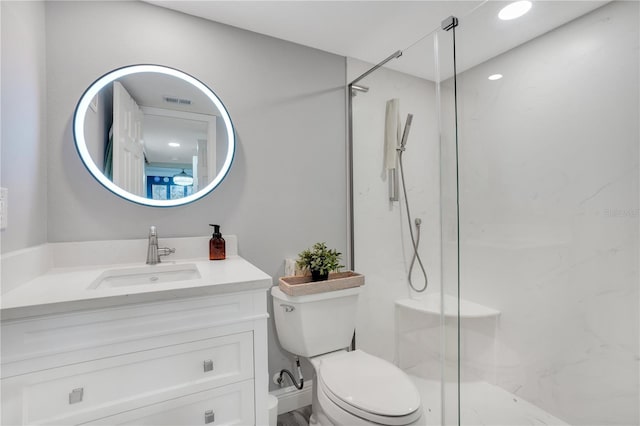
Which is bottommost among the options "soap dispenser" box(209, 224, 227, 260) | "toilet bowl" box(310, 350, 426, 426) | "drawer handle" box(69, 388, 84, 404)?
"toilet bowl" box(310, 350, 426, 426)

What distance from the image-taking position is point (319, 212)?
189 centimetres

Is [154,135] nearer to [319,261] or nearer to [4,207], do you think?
[4,207]

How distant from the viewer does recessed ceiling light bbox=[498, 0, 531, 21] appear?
1448 millimetres

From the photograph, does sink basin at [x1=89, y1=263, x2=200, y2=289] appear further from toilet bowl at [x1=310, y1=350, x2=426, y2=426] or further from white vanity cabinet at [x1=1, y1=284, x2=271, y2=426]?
toilet bowl at [x1=310, y1=350, x2=426, y2=426]

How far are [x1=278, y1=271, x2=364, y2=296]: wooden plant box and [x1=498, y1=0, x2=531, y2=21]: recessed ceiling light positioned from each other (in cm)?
152

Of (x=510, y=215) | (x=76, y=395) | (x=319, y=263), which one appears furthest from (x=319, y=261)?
(x=510, y=215)

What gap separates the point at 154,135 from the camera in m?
1.50

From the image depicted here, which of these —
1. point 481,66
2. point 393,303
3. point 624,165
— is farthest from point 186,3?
point 624,165

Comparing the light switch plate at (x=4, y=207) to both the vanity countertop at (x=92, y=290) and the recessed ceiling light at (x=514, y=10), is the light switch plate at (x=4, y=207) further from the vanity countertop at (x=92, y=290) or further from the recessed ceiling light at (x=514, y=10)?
the recessed ceiling light at (x=514, y=10)

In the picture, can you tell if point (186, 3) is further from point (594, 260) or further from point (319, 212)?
point (594, 260)

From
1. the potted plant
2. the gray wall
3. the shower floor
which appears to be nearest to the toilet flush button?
the potted plant

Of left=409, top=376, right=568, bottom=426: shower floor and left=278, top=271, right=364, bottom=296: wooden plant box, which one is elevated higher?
left=278, top=271, right=364, bottom=296: wooden plant box

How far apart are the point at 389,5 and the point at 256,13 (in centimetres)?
68

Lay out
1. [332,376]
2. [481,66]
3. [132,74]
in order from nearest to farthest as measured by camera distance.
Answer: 1. [332,376]
2. [132,74]
3. [481,66]
